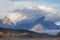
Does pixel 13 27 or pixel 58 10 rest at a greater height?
pixel 58 10

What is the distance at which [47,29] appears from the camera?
1.26 metres

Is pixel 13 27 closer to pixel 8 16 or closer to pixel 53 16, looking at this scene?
pixel 8 16

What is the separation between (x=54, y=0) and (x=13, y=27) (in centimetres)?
41

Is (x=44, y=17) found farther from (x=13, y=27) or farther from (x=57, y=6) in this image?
(x=13, y=27)

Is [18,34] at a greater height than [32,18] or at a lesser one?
lesser

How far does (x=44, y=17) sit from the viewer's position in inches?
50.1

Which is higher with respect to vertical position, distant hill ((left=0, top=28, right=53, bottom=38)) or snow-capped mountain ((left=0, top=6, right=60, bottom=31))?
snow-capped mountain ((left=0, top=6, right=60, bottom=31))

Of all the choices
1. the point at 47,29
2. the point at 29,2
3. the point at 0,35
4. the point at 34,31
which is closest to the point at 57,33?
the point at 47,29

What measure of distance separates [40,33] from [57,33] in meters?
0.14

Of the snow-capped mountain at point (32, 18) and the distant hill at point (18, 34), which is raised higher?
the snow-capped mountain at point (32, 18)

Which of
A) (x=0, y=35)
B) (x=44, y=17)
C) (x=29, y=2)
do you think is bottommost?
(x=0, y=35)

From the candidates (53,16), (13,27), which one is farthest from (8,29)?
(53,16)

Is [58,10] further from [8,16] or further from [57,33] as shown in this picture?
[8,16]

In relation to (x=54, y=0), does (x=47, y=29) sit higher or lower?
lower
